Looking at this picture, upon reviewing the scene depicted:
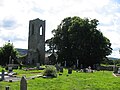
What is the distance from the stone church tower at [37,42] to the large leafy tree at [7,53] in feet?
35.5

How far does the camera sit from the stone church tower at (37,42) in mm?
82500

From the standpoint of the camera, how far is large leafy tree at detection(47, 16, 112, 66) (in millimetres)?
65562

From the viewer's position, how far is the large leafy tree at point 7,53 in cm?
7050

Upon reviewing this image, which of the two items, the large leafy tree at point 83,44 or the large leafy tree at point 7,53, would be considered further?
the large leafy tree at point 7,53

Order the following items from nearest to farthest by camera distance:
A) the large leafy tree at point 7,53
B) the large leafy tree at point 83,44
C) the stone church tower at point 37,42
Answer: the large leafy tree at point 83,44 → the large leafy tree at point 7,53 → the stone church tower at point 37,42

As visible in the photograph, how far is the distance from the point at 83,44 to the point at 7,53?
1830cm

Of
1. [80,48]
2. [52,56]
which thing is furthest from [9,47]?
[80,48]

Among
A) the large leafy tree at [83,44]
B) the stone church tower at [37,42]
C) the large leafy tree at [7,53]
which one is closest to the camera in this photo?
the large leafy tree at [83,44]

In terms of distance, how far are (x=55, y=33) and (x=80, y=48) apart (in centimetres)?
1315

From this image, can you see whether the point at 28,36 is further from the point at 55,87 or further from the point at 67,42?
the point at 55,87

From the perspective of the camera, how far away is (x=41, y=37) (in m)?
83.4

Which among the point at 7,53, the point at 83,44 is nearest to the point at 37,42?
the point at 7,53

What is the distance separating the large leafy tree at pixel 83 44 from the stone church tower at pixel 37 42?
1290 cm

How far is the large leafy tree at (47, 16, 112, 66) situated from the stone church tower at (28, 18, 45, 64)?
12903 mm
